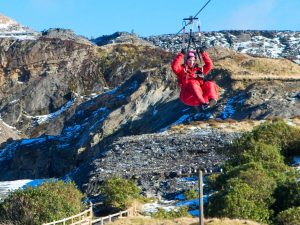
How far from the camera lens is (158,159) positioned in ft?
152

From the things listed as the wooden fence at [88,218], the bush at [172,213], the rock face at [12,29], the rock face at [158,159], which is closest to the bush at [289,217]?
the bush at [172,213]

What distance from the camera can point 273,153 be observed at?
37.3 meters

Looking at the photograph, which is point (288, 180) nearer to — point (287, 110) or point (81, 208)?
point (81, 208)

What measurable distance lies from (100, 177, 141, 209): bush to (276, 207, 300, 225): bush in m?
8.91

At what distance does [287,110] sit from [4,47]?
7761 centimetres

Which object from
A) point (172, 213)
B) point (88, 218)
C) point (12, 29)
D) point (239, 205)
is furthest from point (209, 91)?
point (12, 29)

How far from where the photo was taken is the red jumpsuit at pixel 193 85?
1730 cm

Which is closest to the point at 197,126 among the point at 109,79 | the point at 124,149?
the point at 124,149

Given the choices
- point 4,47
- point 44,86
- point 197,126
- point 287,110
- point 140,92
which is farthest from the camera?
point 4,47

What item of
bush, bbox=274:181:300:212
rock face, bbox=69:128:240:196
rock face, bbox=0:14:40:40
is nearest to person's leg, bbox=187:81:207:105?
bush, bbox=274:181:300:212

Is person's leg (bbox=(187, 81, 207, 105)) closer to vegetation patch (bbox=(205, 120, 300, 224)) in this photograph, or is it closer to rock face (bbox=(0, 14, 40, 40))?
vegetation patch (bbox=(205, 120, 300, 224))

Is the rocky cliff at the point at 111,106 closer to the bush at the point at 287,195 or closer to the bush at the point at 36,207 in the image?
the bush at the point at 36,207

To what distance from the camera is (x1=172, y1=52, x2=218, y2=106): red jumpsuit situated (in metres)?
17.3

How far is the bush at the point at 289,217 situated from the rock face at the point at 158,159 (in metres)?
11.1
